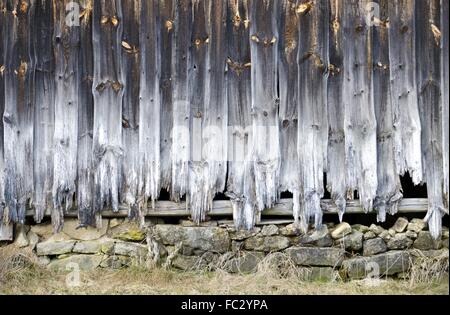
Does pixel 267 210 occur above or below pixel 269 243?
above

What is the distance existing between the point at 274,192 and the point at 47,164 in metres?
2.10

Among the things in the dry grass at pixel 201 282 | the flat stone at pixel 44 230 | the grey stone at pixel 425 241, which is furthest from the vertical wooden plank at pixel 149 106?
the grey stone at pixel 425 241

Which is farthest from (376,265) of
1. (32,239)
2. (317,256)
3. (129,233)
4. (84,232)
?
(32,239)

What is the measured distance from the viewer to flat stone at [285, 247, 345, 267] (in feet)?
17.6

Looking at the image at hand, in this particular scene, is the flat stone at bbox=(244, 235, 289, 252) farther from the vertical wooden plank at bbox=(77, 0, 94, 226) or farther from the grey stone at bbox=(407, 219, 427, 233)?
the vertical wooden plank at bbox=(77, 0, 94, 226)

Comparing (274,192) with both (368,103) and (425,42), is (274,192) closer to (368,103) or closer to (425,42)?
(368,103)

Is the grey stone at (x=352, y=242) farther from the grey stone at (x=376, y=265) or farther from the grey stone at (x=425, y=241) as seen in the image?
the grey stone at (x=425, y=241)

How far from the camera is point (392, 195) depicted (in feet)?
17.7

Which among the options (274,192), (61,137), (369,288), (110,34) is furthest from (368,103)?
(61,137)

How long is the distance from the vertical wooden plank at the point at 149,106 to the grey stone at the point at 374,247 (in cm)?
193

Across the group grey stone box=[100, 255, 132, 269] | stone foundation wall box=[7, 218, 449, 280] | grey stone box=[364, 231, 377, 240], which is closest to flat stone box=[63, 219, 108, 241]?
stone foundation wall box=[7, 218, 449, 280]

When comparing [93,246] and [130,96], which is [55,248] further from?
[130,96]

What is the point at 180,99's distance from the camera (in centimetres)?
549

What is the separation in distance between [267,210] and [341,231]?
0.68 metres
